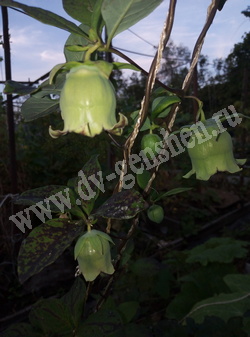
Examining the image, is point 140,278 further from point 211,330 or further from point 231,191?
point 231,191

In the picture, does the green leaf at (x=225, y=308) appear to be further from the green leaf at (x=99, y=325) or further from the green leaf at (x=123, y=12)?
the green leaf at (x=123, y=12)

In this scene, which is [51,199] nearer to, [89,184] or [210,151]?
[89,184]

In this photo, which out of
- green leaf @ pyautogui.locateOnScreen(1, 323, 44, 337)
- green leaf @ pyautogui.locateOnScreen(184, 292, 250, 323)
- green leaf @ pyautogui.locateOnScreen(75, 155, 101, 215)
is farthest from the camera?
green leaf @ pyautogui.locateOnScreen(184, 292, 250, 323)

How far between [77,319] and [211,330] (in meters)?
0.39

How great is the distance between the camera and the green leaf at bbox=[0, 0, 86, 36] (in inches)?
12.4

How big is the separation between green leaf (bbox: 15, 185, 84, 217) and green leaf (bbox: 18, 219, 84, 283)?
21mm

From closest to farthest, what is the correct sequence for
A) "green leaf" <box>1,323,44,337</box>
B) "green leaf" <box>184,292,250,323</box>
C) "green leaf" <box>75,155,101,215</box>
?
"green leaf" <box>75,155,101,215</box>
"green leaf" <box>1,323,44,337</box>
"green leaf" <box>184,292,250,323</box>

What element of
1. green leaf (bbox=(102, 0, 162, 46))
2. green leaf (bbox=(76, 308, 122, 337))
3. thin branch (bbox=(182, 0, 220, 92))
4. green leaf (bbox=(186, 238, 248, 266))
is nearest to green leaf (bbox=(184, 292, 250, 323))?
green leaf (bbox=(186, 238, 248, 266))

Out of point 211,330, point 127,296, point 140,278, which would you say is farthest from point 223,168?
point 140,278

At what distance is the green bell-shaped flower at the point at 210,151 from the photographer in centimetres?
49

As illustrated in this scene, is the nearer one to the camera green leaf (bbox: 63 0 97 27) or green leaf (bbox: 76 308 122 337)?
green leaf (bbox: 63 0 97 27)

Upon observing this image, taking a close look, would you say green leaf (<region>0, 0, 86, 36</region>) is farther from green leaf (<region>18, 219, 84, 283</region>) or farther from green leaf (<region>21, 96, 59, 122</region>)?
A: green leaf (<region>18, 219, 84, 283</region>)

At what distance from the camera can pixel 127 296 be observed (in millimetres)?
1582

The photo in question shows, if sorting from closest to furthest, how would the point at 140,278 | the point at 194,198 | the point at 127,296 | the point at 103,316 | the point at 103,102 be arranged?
the point at 103,102, the point at 103,316, the point at 127,296, the point at 140,278, the point at 194,198
